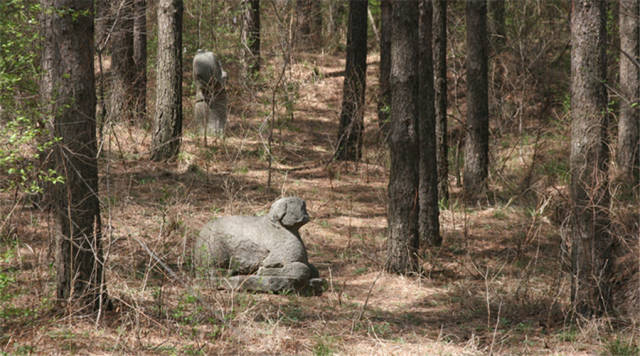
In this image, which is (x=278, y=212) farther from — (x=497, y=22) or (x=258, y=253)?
(x=497, y=22)

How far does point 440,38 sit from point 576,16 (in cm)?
607

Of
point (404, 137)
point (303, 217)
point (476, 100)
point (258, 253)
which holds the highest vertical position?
point (476, 100)

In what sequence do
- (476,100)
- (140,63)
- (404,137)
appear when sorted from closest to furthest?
(404,137)
(476,100)
(140,63)

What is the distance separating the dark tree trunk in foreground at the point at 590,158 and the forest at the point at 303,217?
21 mm

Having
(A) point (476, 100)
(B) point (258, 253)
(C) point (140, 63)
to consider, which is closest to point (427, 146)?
(B) point (258, 253)

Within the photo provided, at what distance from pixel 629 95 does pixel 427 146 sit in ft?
17.1

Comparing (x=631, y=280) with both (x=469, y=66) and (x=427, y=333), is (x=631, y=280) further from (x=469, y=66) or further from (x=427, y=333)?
(x=469, y=66)

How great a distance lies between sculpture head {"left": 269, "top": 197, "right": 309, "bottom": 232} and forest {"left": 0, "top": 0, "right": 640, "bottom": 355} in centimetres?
3

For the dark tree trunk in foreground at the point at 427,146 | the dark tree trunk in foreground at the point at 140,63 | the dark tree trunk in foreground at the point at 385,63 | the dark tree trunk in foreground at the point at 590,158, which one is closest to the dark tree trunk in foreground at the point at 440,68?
the dark tree trunk in foreground at the point at 385,63

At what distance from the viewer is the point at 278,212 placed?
24.9ft

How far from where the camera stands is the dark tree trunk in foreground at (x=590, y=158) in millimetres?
6414

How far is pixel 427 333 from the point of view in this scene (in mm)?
6648

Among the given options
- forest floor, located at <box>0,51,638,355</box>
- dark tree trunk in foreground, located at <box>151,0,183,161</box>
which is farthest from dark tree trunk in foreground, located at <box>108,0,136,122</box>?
dark tree trunk in foreground, located at <box>151,0,183,161</box>

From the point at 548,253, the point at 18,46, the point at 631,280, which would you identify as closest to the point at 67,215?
the point at 18,46
